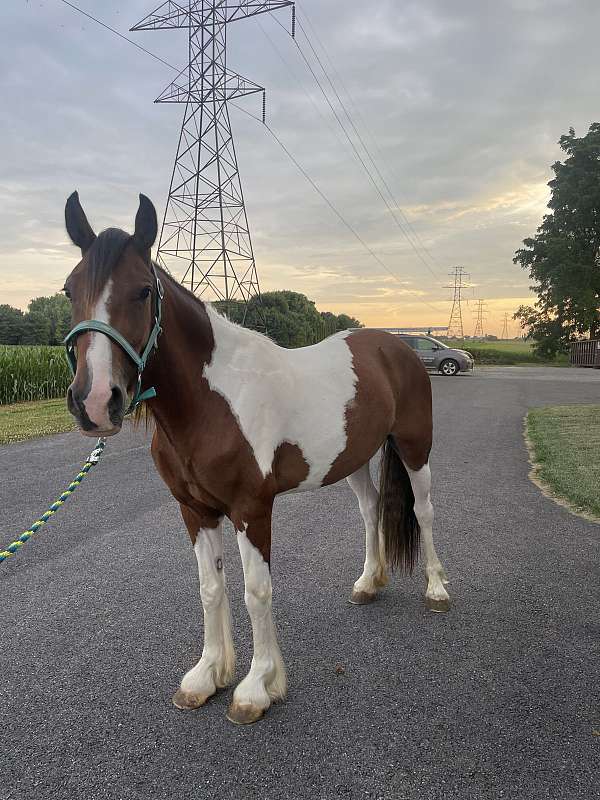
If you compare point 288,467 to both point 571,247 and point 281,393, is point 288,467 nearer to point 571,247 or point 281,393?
point 281,393

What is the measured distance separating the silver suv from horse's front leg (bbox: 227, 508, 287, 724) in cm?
2060

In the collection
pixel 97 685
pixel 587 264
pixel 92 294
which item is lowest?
pixel 97 685

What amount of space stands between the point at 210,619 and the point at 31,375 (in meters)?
13.2

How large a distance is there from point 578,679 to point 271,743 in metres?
1.50

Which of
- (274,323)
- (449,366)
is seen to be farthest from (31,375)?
(274,323)

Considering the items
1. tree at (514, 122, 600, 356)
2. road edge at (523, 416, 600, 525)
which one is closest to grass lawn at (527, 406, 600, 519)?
road edge at (523, 416, 600, 525)

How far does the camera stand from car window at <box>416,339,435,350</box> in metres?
22.4

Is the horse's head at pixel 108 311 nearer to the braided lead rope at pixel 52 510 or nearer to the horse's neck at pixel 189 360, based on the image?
the horse's neck at pixel 189 360

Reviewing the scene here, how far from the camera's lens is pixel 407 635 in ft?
9.09

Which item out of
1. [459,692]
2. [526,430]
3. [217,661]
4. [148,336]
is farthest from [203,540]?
[526,430]

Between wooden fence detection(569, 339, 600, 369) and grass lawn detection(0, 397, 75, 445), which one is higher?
wooden fence detection(569, 339, 600, 369)

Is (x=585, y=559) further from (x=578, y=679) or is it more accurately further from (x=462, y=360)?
(x=462, y=360)

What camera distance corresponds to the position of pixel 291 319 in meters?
33.4

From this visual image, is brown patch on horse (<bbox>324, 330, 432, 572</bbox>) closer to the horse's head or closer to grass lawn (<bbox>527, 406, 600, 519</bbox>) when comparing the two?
the horse's head
